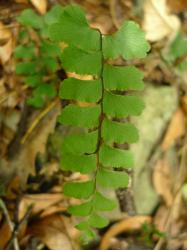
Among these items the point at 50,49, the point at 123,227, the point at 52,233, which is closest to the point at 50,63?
the point at 50,49

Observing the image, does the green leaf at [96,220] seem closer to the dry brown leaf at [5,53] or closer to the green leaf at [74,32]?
the green leaf at [74,32]

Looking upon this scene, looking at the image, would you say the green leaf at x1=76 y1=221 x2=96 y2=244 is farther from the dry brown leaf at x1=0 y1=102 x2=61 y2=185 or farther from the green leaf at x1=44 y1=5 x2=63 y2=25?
the green leaf at x1=44 y1=5 x2=63 y2=25

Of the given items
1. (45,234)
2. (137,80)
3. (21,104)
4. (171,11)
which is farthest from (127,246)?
(171,11)

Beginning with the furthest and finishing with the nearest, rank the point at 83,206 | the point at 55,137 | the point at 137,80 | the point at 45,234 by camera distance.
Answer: the point at 55,137
the point at 45,234
the point at 83,206
the point at 137,80

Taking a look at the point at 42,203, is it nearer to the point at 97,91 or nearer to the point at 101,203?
the point at 101,203

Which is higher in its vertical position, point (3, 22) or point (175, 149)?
point (3, 22)

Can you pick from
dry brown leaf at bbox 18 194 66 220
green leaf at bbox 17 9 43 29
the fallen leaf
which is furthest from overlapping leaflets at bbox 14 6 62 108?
the fallen leaf

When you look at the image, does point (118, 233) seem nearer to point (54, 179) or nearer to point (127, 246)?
point (127, 246)
